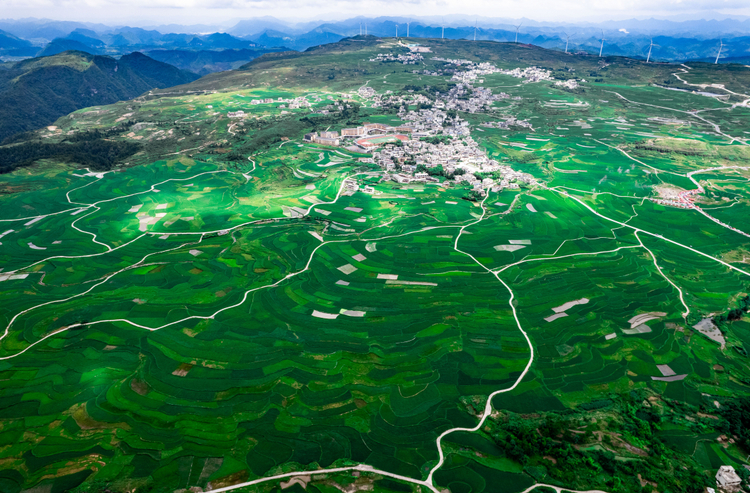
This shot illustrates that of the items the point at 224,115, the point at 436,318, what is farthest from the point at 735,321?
the point at 224,115

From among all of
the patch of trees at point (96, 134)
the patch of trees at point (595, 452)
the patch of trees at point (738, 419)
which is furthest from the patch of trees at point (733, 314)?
the patch of trees at point (96, 134)

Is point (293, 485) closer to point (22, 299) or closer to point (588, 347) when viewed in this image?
point (588, 347)

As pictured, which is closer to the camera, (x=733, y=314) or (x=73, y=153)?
(x=733, y=314)

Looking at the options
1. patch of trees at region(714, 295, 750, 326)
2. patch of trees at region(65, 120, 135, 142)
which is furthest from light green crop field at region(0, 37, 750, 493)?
patch of trees at region(65, 120, 135, 142)

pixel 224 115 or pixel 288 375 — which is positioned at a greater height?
pixel 224 115

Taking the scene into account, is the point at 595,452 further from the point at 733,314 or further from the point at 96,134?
the point at 96,134

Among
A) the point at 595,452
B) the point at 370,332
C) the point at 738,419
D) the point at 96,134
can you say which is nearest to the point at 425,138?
the point at 370,332
